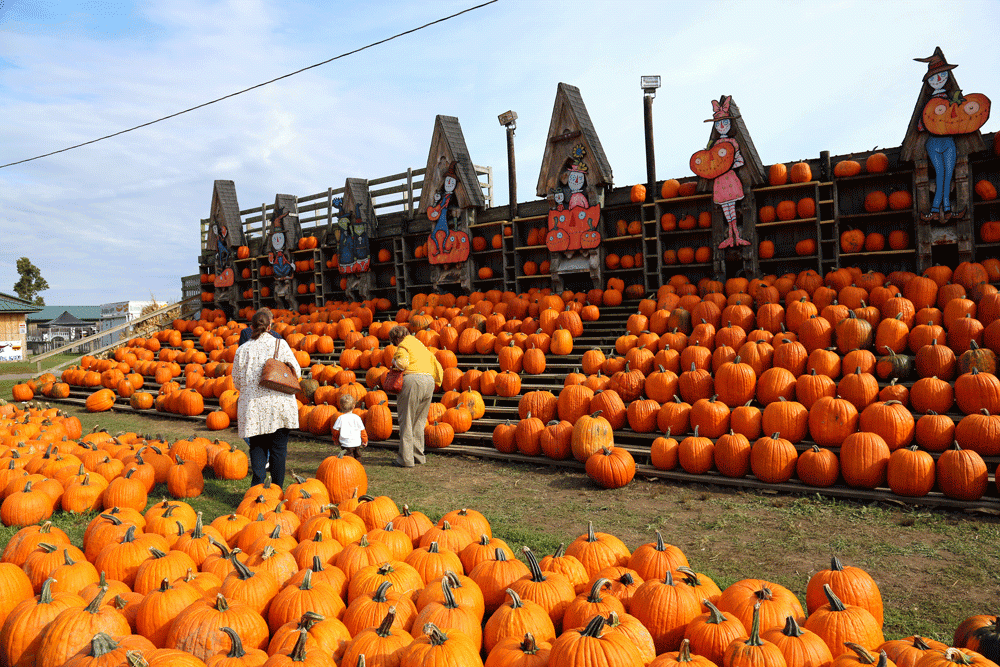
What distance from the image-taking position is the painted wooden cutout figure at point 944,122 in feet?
28.0

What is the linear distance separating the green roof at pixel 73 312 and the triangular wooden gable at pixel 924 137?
6743cm

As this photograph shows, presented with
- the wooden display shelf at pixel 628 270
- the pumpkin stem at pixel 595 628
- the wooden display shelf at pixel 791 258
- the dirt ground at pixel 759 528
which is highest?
the wooden display shelf at pixel 628 270

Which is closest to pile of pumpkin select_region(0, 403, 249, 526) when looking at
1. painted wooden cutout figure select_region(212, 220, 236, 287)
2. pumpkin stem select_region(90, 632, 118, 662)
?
pumpkin stem select_region(90, 632, 118, 662)

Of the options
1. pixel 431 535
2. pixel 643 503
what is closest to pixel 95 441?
pixel 431 535

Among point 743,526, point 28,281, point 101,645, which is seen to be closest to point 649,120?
point 743,526

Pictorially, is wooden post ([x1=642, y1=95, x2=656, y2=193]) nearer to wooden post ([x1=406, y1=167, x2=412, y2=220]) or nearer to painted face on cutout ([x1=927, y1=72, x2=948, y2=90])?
painted face on cutout ([x1=927, y1=72, x2=948, y2=90])

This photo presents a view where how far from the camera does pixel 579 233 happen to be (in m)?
12.3

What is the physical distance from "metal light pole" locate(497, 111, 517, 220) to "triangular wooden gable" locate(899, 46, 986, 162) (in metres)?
7.12

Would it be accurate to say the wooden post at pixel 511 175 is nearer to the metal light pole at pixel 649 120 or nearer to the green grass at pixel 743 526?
the metal light pole at pixel 649 120

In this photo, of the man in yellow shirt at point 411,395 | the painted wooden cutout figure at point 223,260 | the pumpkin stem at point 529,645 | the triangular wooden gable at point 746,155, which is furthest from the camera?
the painted wooden cutout figure at point 223,260

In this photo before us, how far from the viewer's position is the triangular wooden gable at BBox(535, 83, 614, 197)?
12.2m

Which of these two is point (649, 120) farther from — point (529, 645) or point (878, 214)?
point (529, 645)

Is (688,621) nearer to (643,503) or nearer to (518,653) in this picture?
(518,653)

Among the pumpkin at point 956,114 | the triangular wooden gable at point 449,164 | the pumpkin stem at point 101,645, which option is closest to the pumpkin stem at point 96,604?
the pumpkin stem at point 101,645
